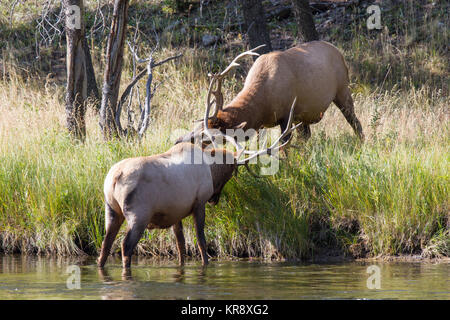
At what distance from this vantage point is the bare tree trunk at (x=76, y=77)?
10.3 m

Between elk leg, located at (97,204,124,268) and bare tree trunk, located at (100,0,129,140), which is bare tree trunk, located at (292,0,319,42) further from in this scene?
elk leg, located at (97,204,124,268)

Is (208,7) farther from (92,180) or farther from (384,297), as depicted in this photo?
(384,297)

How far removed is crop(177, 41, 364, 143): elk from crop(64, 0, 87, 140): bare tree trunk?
2404mm

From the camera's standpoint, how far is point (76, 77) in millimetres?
10555

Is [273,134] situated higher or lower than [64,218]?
higher

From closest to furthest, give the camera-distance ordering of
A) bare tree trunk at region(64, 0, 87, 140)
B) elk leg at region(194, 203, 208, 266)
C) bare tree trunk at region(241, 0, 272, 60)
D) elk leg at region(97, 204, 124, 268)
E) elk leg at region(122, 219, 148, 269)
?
elk leg at region(122, 219, 148, 269)
elk leg at region(97, 204, 124, 268)
elk leg at region(194, 203, 208, 266)
bare tree trunk at region(64, 0, 87, 140)
bare tree trunk at region(241, 0, 272, 60)

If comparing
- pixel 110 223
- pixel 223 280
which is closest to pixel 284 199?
pixel 223 280

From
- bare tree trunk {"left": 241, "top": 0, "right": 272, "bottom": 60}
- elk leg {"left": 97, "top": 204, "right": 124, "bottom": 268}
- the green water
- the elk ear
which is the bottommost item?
the green water

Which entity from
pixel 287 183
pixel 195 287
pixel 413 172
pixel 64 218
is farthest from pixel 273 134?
pixel 195 287

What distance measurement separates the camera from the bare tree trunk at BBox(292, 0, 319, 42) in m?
14.7

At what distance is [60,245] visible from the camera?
8.50 metres

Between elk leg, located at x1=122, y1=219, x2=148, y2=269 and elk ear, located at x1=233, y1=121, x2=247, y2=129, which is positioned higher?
elk ear, located at x1=233, y1=121, x2=247, y2=129

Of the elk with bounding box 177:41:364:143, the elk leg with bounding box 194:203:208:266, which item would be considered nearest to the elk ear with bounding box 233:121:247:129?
the elk with bounding box 177:41:364:143
